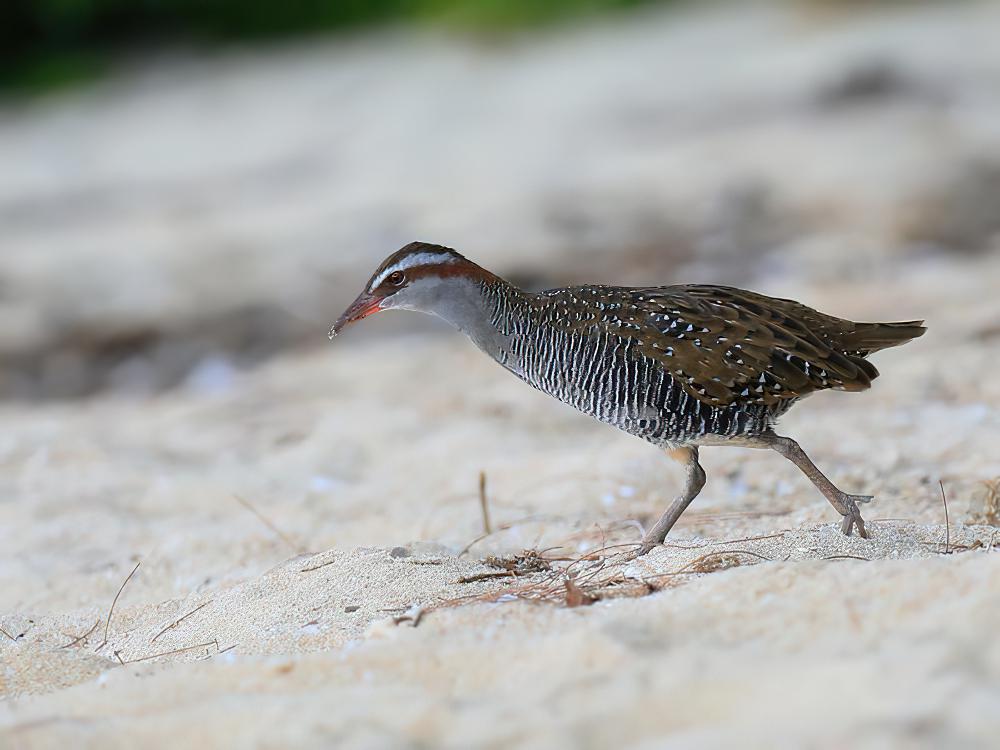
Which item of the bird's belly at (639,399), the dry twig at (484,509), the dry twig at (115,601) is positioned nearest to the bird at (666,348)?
the bird's belly at (639,399)

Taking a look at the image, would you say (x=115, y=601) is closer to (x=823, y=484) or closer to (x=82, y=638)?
(x=82, y=638)

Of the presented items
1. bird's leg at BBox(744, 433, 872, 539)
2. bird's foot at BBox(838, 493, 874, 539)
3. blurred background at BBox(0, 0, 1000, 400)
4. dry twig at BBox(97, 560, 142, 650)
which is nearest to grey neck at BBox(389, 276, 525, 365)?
bird's leg at BBox(744, 433, 872, 539)

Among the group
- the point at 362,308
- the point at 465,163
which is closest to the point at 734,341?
the point at 362,308

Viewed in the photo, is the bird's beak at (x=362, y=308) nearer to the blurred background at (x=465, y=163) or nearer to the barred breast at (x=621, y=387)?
the barred breast at (x=621, y=387)

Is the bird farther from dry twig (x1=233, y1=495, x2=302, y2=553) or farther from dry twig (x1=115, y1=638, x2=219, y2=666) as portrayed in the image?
dry twig (x1=115, y1=638, x2=219, y2=666)

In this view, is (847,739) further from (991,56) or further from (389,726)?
(991,56)
